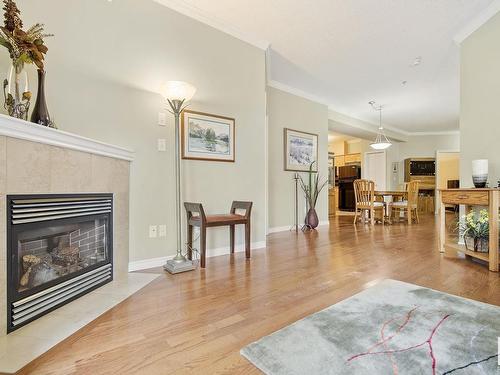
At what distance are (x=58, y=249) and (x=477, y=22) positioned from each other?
4503 millimetres

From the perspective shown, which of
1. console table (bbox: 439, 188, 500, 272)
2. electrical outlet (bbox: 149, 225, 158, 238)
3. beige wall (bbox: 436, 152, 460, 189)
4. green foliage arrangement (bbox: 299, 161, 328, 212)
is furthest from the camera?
beige wall (bbox: 436, 152, 460, 189)

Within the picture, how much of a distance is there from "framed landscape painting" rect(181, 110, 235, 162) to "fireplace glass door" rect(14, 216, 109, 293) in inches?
42.8

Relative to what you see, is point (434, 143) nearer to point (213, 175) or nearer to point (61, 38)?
point (213, 175)

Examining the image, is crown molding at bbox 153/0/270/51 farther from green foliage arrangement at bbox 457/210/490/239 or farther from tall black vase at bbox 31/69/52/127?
green foliage arrangement at bbox 457/210/490/239

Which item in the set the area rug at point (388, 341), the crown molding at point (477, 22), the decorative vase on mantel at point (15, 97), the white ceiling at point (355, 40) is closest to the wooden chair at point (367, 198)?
the white ceiling at point (355, 40)

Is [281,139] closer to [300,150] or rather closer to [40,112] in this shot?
[300,150]

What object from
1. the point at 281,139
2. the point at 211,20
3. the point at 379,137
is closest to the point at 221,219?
the point at 211,20

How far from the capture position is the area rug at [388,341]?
102cm

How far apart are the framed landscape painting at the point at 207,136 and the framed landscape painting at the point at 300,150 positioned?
2046 millimetres

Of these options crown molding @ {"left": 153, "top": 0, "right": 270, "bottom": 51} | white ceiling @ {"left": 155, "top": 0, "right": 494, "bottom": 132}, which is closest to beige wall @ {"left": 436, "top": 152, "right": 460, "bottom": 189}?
white ceiling @ {"left": 155, "top": 0, "right": 494, "bottom": 132}

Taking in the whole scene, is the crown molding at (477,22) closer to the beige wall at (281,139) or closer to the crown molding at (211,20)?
the crown molding at (211,20)

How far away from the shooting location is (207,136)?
110 inches

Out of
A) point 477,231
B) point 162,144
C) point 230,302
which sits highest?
point 162,144

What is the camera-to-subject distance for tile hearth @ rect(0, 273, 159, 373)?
1.07m
